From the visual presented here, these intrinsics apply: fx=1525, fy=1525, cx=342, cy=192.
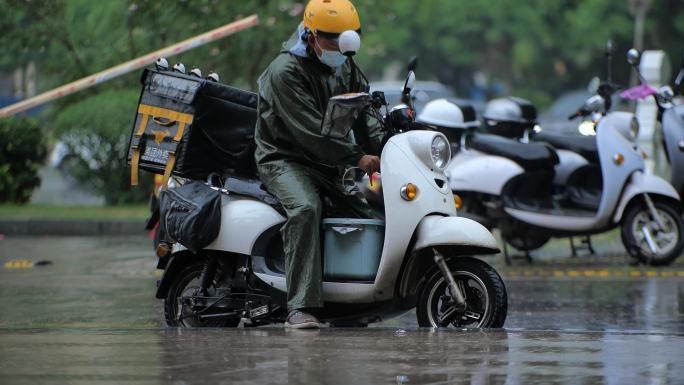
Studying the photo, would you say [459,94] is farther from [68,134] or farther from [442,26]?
[68,134]

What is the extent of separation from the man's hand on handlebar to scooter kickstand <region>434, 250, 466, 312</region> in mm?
542

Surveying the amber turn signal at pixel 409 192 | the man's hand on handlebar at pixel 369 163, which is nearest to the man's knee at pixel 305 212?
the man's hand on handlebar at pixel 369 163

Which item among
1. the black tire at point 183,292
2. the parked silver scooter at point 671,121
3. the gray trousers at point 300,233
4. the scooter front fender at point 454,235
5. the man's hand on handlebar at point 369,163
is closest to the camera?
the scooter front fender at point 454,235

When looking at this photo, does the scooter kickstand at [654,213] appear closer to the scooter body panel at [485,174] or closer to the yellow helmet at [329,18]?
the scooter body panel at [485,174]

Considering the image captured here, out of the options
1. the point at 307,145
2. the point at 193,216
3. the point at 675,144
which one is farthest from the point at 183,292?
the point at 675,144

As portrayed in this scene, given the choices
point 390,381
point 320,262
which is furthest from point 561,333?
point 390,381

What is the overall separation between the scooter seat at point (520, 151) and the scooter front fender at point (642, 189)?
71cm

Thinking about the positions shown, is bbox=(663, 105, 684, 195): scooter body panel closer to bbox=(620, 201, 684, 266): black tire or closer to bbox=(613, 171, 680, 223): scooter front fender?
bbox=(613, 171, 680, 223): scooter front fender

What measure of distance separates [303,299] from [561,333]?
128 centimetres

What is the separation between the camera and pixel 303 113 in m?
7.64

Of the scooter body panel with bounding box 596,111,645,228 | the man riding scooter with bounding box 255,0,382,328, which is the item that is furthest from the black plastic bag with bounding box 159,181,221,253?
the scooter body panel with bounding box 596,111,645,228

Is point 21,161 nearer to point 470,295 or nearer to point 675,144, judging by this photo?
point 675,144

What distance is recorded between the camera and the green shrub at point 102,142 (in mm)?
17922

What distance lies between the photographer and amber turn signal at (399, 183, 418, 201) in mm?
7582
